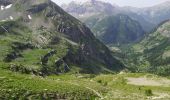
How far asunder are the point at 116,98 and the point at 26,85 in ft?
85.4

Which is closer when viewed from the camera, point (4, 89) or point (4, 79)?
point (4, 89)

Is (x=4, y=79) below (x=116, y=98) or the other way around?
the other way around

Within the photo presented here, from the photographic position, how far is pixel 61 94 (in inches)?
3428

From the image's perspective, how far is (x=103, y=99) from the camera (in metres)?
92.2

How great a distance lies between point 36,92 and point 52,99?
14.3 feet

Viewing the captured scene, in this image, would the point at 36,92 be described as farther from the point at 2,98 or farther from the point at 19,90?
the point at 2,98

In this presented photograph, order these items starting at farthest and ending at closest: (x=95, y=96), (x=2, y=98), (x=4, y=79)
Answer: (x=95, y=96), (x=4, y=79), (x=2, y=98)

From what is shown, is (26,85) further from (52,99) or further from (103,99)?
(103,99)

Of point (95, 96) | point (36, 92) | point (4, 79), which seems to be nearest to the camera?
point (36, 92)

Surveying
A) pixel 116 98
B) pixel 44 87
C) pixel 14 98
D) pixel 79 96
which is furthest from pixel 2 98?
pixel 116 98

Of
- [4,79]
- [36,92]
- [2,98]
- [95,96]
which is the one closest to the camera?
[2,98]

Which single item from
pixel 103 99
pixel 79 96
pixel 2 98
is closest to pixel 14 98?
pixel 2 98

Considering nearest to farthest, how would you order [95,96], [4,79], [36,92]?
[36,92], [4,79], [95,96]

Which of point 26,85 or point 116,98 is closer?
point 26,85
